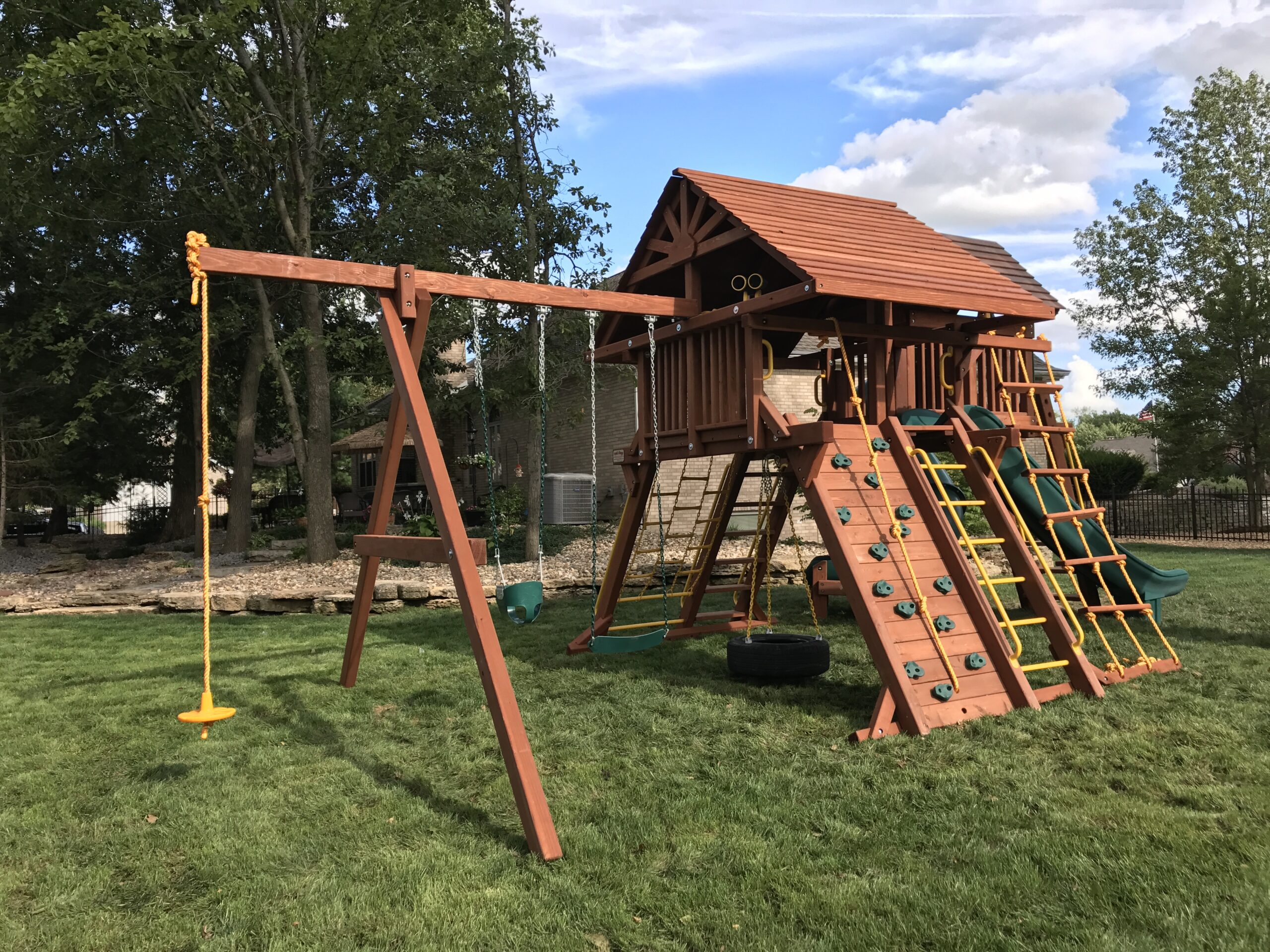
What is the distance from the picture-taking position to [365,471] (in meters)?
35.3

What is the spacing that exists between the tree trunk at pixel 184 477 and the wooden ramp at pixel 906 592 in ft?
60.6

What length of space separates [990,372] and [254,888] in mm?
7466

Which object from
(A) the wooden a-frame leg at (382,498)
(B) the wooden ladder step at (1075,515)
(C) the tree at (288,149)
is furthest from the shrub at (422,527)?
(B) the wooden ladder step at (1075,515)

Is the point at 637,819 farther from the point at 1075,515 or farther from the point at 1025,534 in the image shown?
the point at 1075,515

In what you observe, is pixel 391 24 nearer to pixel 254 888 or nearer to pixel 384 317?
pixel 384 317

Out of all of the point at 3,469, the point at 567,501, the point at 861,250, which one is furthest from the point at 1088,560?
the point at 3,469

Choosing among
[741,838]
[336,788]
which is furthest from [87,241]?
[741,838]

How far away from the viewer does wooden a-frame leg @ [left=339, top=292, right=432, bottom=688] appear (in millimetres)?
5738

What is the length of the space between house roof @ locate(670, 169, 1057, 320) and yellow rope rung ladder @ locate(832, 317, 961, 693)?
0.56 meters

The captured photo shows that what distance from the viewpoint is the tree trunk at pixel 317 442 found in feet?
48.0

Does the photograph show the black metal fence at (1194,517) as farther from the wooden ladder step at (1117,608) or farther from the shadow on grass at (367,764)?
the shadow on grass at (367,764)

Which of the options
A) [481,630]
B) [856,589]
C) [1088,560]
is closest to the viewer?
[481,630]

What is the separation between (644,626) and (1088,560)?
412 centimetres

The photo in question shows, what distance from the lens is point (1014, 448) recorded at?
303 inches
